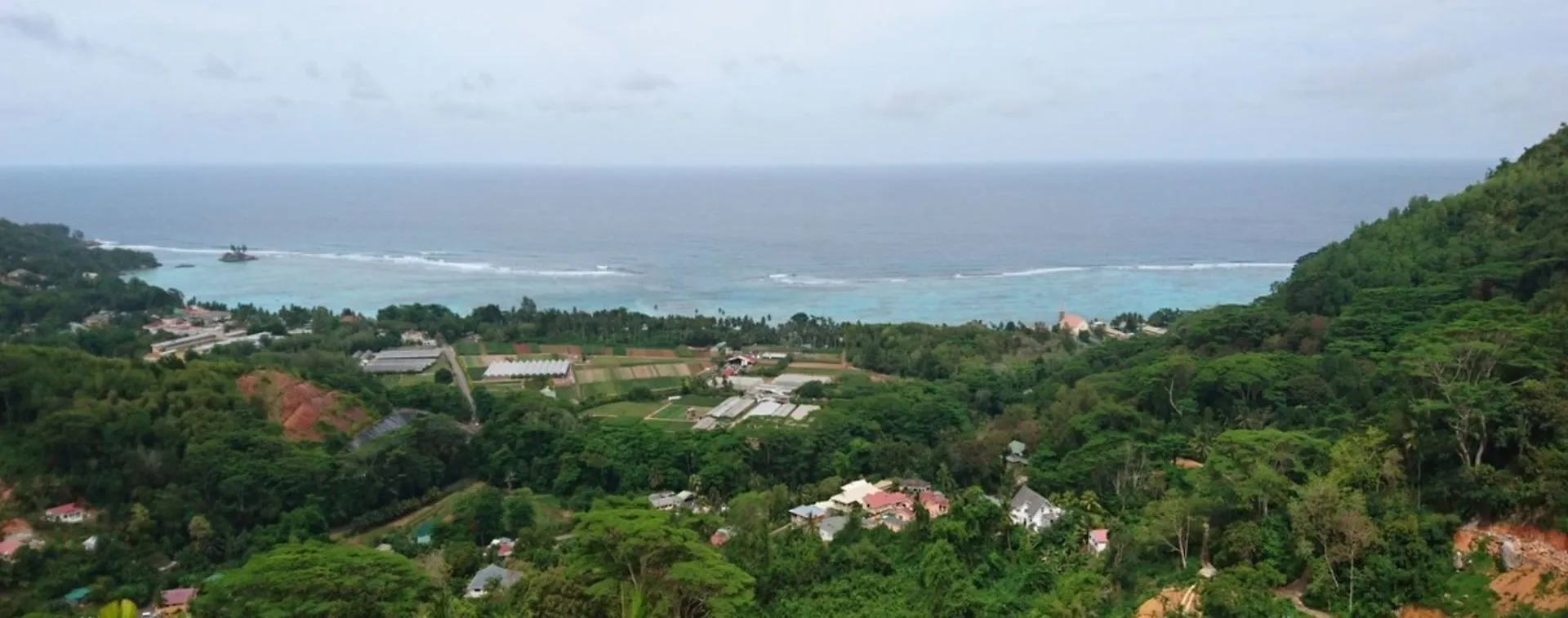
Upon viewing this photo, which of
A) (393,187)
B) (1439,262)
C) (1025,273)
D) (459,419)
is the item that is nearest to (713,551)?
(459,419)

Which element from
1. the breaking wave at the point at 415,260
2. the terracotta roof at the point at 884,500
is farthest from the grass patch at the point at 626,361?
the breaking wave at the point at 415,260

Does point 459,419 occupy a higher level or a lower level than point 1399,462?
lower

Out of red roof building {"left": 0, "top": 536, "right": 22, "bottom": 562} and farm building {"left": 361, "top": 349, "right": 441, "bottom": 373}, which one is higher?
farm building {"left": 361, "top": 349, "right": 441, "bottom": 373}

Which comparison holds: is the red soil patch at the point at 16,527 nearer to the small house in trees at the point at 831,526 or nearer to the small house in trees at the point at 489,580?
the small house in trees at the point at 489,580

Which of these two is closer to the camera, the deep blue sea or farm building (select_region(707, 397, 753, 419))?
farm building (select_region(707, 397, 753, 419))

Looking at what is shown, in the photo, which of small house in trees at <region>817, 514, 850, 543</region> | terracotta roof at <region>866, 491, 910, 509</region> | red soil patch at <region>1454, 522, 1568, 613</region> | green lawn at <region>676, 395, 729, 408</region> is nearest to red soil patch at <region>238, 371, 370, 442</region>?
green lawn at <region>676, 395, 729, 408</region>

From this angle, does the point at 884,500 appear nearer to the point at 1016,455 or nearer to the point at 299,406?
the point at 1016,455

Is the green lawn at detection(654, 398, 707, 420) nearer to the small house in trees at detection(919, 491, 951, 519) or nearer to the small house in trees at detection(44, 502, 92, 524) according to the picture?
the small house in trees at detection(919, 491, 951, 519)

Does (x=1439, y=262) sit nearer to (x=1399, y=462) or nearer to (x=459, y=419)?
(x=1399, y=462)
